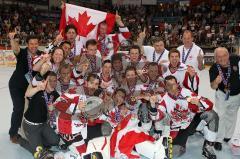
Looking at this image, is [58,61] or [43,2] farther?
[43,2]

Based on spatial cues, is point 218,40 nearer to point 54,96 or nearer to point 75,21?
point 75,21

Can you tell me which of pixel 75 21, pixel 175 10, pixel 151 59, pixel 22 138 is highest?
pixel 175 10

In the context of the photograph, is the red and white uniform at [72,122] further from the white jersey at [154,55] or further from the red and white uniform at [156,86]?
the white jersey at [154,55]

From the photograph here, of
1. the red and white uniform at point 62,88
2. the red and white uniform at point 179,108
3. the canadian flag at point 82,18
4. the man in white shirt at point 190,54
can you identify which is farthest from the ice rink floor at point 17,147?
the canadian flag at point 82,18

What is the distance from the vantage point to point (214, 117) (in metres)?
3.66

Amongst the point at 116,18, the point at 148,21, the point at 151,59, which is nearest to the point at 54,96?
the point at 151,59

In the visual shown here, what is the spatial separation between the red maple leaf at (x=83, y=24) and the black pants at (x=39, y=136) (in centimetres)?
220

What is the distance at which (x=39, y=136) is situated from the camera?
12.0 feet

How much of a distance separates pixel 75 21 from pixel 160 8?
1393 centimetres

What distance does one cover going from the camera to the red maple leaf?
557cm

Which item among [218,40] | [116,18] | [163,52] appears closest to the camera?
[163,52]

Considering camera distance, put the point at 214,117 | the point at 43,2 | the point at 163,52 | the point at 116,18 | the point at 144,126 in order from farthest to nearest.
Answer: the point at 43,2 → the point at 116,18 → the point at 163,52 → the point at 144,126 → the point at 214,117

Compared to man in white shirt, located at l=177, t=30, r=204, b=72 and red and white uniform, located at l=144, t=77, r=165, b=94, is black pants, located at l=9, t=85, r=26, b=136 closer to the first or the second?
red and white uniform, located at l=144, t=77, r=165, b=94

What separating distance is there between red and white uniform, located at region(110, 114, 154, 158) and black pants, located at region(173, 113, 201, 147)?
12.3 inches
